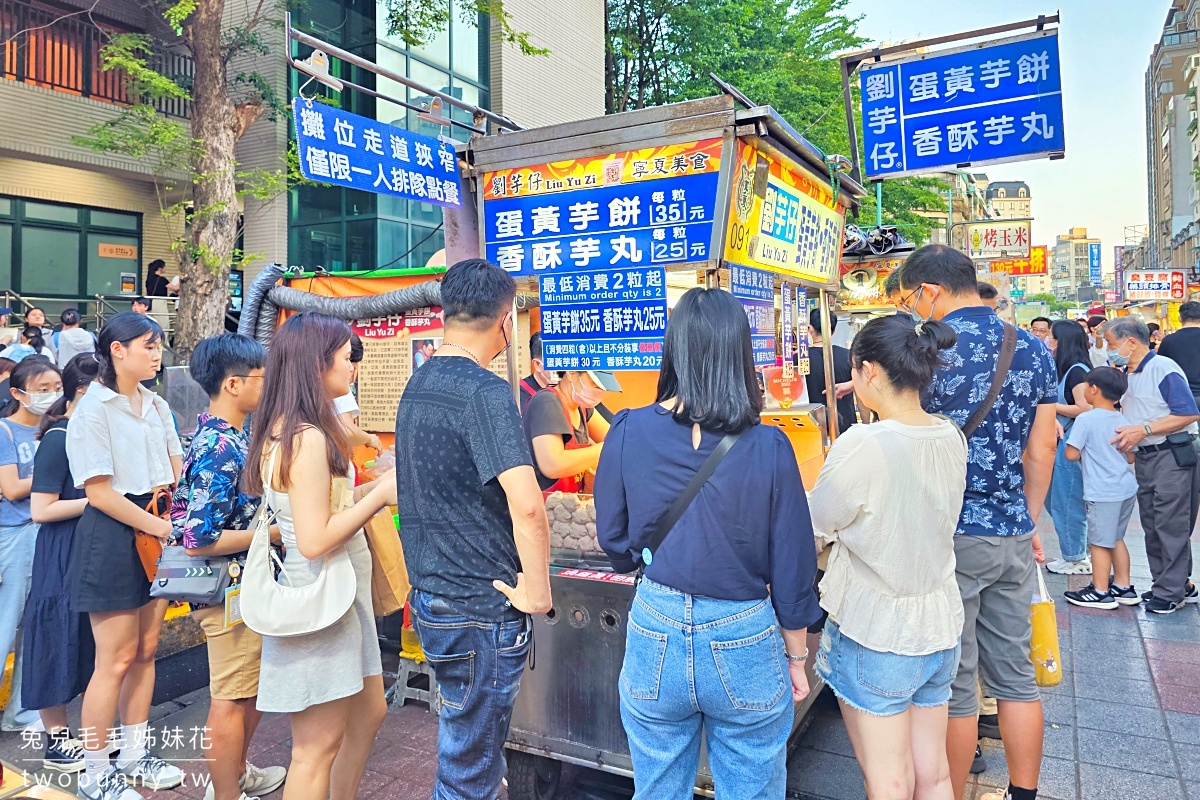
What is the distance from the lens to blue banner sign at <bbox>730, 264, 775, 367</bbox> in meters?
3.67

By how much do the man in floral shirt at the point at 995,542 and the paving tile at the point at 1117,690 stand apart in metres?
1.90

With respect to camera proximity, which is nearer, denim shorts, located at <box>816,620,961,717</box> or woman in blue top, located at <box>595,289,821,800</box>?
woman in blue top, located at <box>595,289,821,800</box>

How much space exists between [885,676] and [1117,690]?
3.06 metres

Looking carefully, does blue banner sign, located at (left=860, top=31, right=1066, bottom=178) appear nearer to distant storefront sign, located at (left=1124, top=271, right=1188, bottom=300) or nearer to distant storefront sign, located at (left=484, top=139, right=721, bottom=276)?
distant storefront sign, located at (left=484, top=139, right=721, bottom=276)

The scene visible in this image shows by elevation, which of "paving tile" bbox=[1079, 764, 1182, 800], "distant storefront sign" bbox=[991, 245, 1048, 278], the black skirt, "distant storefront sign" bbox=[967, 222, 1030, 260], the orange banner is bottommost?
"paving tile" bbox=[1079, 764, 1182, 800]

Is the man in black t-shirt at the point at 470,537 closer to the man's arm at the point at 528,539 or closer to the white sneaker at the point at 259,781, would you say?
the man's arm at the point at 528,539

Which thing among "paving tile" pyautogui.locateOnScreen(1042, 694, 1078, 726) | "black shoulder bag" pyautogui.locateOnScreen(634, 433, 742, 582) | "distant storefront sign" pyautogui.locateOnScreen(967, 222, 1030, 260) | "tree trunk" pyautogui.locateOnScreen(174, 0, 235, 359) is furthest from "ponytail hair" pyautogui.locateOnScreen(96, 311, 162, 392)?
"distant storefront sign" pyautogui.locateOnScreen(967, 222, 1030, 260)

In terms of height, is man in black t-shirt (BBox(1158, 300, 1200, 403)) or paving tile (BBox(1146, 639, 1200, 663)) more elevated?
man in black t-shirt (BBox(1158, 300, 1200, 403))

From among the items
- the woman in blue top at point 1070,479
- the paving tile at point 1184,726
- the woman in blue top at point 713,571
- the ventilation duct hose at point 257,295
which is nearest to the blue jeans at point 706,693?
the woman in blue top at point 713,571

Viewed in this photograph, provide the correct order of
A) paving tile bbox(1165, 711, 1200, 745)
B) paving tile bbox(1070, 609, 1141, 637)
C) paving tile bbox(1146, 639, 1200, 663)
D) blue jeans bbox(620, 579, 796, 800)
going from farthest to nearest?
paving tile bbox(1070, 609, 1141, 637) < paving tile bbox(1146, 639, 1200, 663) < paving tile bbox(1165, 711, 1200, 745) < blue jeans bbox(620, 579, 796, 800)

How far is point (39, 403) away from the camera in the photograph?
164 inches

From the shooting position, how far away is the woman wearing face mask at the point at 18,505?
4.03 metres

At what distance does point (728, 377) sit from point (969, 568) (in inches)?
57.2

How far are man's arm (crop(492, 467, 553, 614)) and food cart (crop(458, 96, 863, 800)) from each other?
0.85 metres
